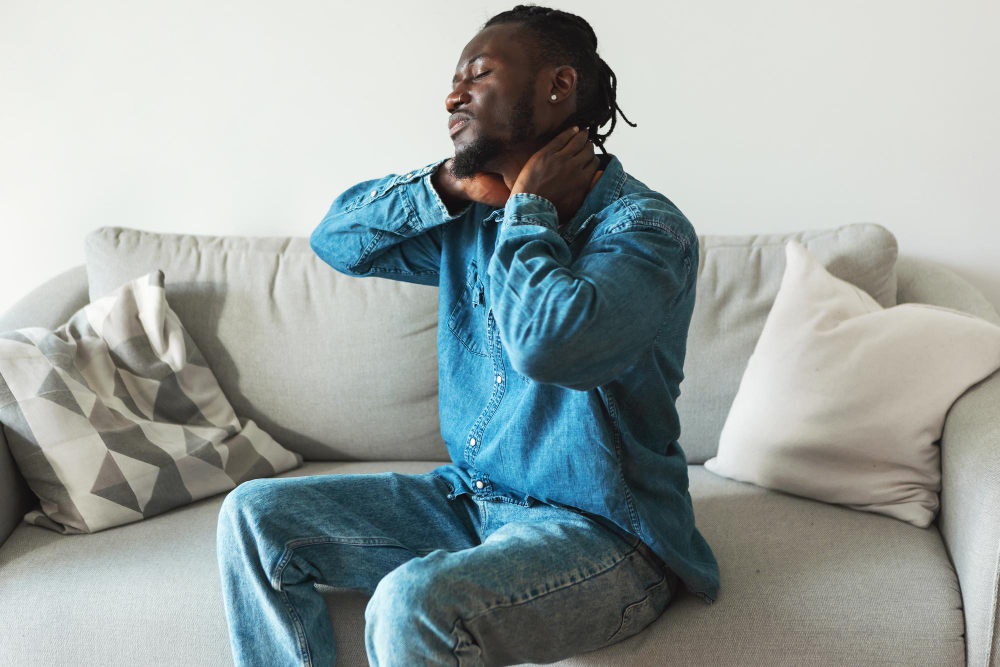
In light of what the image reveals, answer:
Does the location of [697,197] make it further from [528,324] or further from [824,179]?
[528,324]

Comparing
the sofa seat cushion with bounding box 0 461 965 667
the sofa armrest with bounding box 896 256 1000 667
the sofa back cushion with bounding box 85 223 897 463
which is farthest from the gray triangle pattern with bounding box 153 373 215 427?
the sofa armrest with bounding box 896 256 1000 667

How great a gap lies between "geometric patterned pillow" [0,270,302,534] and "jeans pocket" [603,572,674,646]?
89 cm

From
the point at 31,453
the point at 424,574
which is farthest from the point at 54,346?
the point at 424,574

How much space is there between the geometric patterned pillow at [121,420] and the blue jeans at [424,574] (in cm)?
48

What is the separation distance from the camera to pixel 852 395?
58.7 inches

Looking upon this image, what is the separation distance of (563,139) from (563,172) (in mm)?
54

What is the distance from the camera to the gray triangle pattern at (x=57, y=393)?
153 cm

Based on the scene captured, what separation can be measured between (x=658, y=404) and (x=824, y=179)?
105cm

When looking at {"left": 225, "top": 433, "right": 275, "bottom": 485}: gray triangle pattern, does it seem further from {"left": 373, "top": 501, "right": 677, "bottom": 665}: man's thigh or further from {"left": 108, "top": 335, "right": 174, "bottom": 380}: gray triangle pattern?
{"left": 373, "top": 501, "right": 677, "bottom": 665}: man's thigh

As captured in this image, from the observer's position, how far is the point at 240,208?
2.19 meters

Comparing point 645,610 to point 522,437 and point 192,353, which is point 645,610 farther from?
point 192,353

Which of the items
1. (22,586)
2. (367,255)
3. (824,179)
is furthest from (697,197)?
(22,586)

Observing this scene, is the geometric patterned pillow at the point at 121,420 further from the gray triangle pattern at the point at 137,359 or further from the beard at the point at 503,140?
the beard at the point at 503,140

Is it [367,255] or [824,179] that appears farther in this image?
[824,179]
